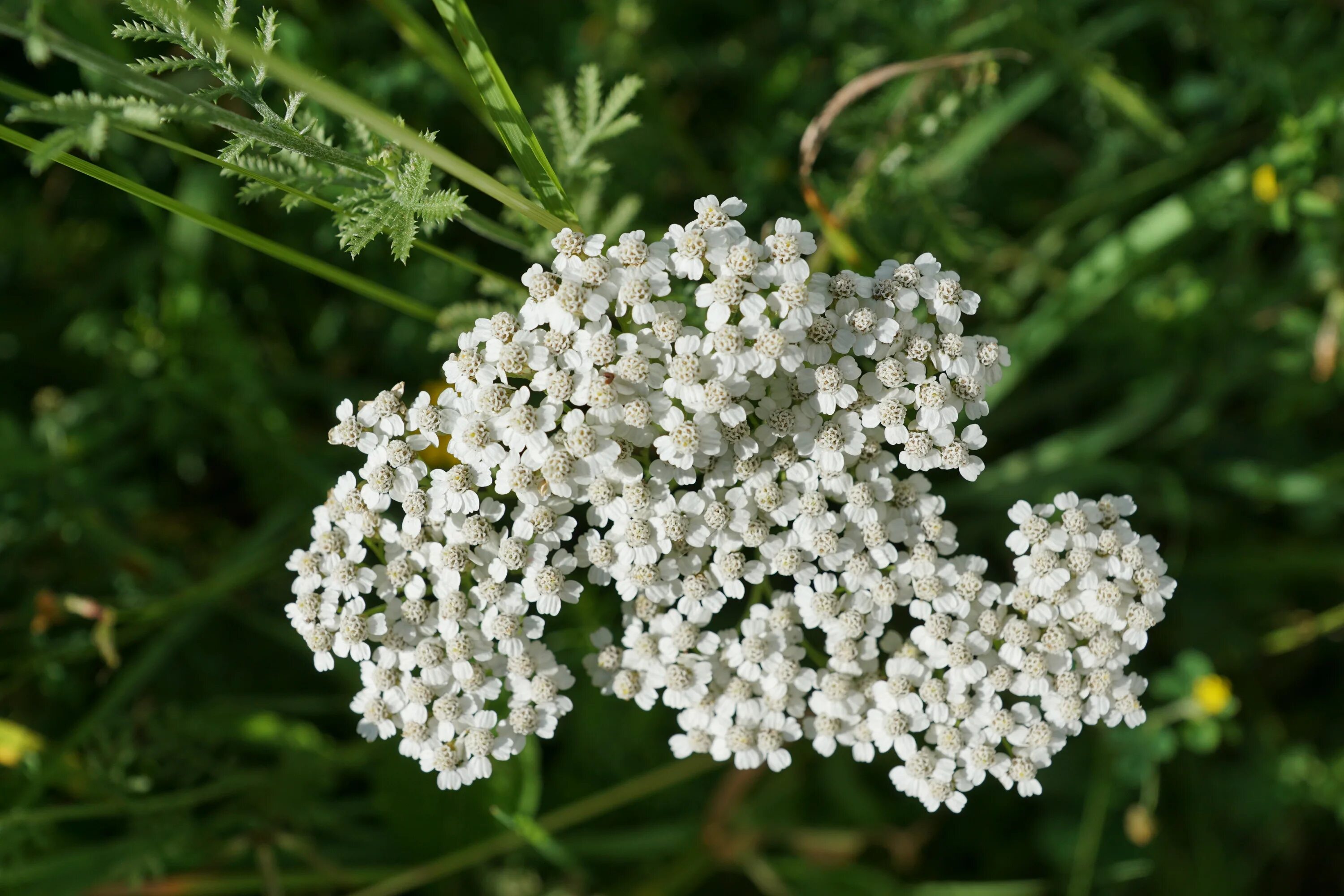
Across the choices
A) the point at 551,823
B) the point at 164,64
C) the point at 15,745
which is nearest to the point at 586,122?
the point at 164,64

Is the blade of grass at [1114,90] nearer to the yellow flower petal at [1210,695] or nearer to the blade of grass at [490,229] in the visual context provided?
the yellow flower petal at [1210,695]

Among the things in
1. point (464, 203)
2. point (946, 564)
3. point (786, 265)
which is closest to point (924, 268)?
point (786, 265)

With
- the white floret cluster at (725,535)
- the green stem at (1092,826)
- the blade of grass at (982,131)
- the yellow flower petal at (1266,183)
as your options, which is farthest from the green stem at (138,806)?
the yellow flower petal at (1266,183)

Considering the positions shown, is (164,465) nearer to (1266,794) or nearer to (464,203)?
(464,203)

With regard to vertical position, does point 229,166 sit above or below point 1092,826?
above

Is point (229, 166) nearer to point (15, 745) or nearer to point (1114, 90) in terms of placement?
point (15, 745)

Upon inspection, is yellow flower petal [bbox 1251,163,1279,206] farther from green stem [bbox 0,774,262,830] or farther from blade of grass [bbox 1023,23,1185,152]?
green stem [bbox 0,774,262,830]
